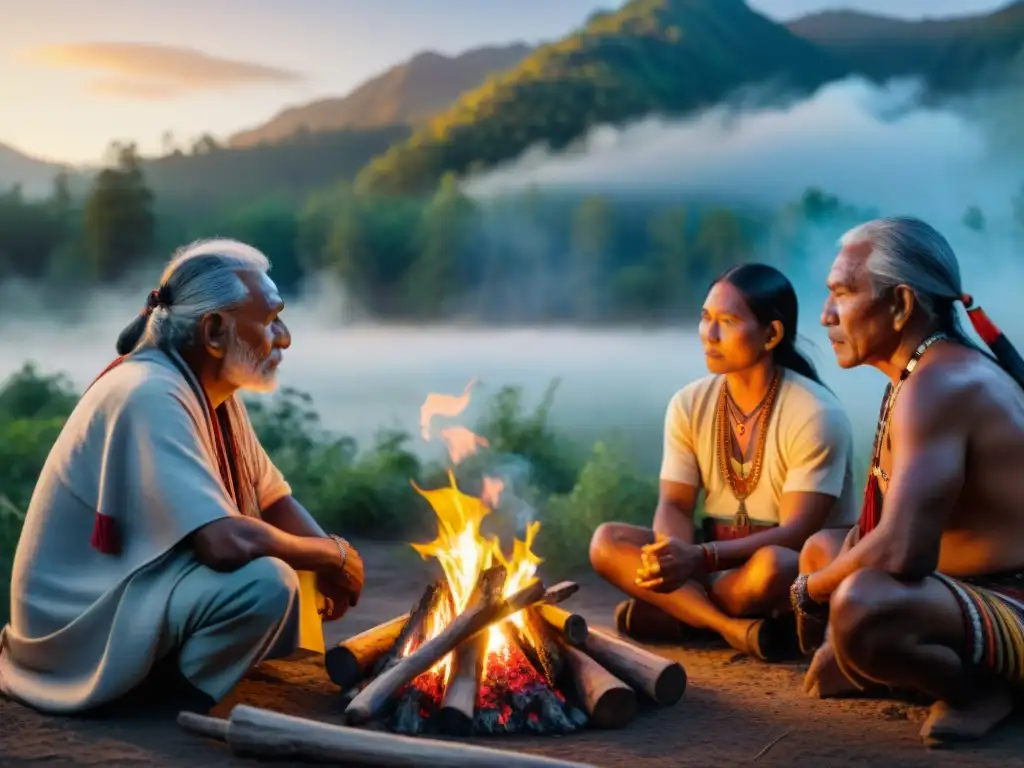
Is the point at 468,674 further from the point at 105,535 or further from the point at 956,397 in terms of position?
the point at 956,397

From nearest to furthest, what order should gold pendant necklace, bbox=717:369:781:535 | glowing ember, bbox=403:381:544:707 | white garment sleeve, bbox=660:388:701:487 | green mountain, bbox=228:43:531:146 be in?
1. glowing ember, bbox=403:381:544:707
2. gold pendant necklace, bbox=717:369:781:535
3. white garment sleeve, bbox=660:388:701:487
4. green mountain, bbox=228:43:531:146

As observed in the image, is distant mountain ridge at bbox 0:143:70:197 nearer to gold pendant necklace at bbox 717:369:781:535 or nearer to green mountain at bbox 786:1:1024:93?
green mountain at bbox 786:1:1024:93

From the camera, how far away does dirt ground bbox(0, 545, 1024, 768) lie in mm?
3861

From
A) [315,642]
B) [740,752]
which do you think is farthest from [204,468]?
[740,752]

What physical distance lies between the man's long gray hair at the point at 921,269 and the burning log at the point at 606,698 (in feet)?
5.48

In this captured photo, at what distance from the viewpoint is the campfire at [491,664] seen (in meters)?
4.28

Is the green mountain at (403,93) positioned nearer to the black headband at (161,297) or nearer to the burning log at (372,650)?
the black headband at (161,297)

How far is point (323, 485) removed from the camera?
898 centimetres

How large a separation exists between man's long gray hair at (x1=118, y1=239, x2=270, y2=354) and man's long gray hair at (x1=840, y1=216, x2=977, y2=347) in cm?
233

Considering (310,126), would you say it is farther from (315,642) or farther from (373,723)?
(373,723)

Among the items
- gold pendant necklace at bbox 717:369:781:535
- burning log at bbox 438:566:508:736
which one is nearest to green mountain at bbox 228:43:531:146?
gold pendant necklace at bbox 717:369:781:535

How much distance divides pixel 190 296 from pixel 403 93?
18.0 feet

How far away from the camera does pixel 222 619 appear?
4.12 meters

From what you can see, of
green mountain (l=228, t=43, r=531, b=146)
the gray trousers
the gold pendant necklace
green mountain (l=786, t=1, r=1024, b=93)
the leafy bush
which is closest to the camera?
the gray trousers
